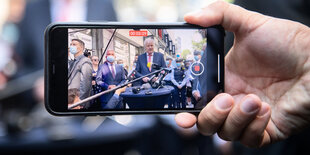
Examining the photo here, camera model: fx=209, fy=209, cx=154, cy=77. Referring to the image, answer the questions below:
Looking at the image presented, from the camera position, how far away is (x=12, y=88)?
4.43 feet

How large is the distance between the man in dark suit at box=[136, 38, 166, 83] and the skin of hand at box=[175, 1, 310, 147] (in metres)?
0.12

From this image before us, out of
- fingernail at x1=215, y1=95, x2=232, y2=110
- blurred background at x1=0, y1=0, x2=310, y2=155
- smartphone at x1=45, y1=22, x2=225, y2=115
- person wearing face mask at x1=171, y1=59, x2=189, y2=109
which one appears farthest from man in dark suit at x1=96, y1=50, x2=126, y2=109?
blurred background at x1=0, y1=0, x2=310, y2=155

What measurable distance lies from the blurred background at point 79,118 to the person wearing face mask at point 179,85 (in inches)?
25.5

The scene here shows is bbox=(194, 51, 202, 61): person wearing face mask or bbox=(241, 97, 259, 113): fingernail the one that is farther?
bbox=(194, 51, 202, 61): person wearing face mask

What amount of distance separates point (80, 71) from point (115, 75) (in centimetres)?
10

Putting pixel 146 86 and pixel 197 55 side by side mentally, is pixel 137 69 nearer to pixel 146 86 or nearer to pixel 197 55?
pixel 146 86

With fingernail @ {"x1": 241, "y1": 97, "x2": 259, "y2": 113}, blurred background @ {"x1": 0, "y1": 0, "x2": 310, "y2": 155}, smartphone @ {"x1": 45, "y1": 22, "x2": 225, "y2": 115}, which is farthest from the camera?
blurred background @ {"x1": 0, "y1": 0, "x2": 310, "y2": 155}

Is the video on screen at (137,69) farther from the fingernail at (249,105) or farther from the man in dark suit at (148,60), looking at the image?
the fingernail at (249,105)

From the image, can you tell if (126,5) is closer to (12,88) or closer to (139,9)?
(139,9)

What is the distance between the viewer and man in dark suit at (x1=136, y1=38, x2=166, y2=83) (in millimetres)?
565

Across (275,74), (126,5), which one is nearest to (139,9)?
(126,5)

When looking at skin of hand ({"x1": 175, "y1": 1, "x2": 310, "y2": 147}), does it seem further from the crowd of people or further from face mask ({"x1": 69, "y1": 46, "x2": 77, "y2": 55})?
face mask ({"x1": 69, "y1": 46, "x2": 77, "y2": 55})

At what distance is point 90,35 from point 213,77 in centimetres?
35

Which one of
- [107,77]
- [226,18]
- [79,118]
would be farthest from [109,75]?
[79,118]
